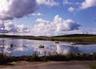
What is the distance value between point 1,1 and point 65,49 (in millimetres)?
774

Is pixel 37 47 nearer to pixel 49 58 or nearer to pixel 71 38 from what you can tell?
pixel 49 58

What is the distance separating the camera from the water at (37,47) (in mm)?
2305

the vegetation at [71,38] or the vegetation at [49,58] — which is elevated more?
the vegetation at [71,38]

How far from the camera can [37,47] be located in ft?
7.64

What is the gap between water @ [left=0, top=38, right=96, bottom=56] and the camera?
230 cm

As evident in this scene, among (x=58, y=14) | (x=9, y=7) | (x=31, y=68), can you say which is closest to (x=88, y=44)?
(x=58, y=14)

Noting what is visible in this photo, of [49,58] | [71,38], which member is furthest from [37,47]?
[71,38]

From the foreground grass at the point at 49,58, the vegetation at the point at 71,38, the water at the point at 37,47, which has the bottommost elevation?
the foreground grass at the point at 49,58

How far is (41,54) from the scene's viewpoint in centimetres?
234

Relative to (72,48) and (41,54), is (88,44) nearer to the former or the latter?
(72,48)

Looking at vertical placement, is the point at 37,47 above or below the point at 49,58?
above

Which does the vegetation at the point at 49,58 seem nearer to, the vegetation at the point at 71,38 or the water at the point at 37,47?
the water at the point at 37,47

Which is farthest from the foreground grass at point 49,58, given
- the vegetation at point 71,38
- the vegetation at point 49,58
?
the vegetation at point 71,38

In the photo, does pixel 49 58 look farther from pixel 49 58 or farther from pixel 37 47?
pixel 37 47
